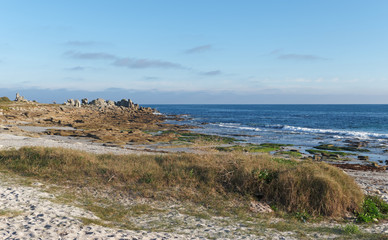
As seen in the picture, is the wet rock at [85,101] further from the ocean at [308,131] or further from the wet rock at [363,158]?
the wet rock at [363,158]

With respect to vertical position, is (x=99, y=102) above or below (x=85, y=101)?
below

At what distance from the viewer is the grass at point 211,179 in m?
11.4

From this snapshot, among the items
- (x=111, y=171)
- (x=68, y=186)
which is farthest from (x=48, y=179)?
(x=111, y=171)

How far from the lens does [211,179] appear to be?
516 inches

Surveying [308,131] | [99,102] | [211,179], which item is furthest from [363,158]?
[99,102]

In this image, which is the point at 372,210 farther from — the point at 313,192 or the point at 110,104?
the point at 110,104

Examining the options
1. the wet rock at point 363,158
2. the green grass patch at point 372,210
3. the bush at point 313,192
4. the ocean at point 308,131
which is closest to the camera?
the green grass patch at point 372,210

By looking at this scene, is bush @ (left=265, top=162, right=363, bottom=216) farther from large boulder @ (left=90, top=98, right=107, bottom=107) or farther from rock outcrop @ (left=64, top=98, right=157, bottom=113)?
large boulder @ (left=90, top=98, right=107, bottom=107)

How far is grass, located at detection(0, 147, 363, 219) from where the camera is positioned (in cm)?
1144

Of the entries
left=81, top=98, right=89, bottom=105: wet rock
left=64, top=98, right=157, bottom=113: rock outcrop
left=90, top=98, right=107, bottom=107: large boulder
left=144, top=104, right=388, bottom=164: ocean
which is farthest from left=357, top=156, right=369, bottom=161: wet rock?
left=81, top=98, right=89, bottom=105: wet rock

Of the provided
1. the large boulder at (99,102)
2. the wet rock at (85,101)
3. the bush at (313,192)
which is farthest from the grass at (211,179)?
the wet rock at (85,101)

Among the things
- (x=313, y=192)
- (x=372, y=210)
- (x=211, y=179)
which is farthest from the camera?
(x=211, y=179)

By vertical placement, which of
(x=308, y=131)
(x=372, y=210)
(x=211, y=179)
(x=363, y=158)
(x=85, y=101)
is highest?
(x=85, y=101)

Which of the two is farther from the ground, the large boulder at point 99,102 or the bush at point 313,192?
the large boulder at point 99,102
